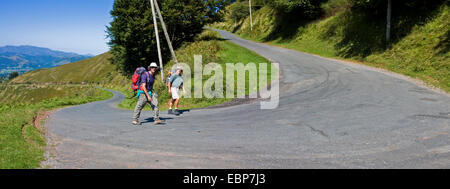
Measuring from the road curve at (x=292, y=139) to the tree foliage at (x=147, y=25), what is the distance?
25129mm

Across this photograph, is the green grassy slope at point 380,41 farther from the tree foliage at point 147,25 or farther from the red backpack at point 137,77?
the red backpack at point 137,77

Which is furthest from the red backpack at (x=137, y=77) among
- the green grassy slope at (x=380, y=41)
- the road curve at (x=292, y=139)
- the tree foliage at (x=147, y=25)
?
the tree foliage at (x=147, y=25)

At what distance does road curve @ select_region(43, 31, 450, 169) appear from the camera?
171 inches

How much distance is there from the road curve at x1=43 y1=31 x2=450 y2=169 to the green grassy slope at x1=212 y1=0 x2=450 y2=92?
5.89m

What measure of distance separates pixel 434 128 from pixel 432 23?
17418 millimetres

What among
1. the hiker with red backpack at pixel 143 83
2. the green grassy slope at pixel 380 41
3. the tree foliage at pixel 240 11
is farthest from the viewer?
the tree foliage at pixel 240 11

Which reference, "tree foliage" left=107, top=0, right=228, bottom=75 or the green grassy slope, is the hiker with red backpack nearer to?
the green grassy slope

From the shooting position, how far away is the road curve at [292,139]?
4336 mm

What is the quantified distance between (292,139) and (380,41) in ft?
66.6

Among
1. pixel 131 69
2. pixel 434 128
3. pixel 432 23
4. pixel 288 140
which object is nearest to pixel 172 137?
pixel 288 140

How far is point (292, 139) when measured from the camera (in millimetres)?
5574

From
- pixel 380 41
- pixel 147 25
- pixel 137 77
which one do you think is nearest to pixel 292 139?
pixel 137 77

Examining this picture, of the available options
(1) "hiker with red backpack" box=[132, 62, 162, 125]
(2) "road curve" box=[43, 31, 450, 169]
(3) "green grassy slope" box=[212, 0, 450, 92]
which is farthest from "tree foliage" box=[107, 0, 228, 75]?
(2) "road curve" box=[43, 31, 450, 169]
